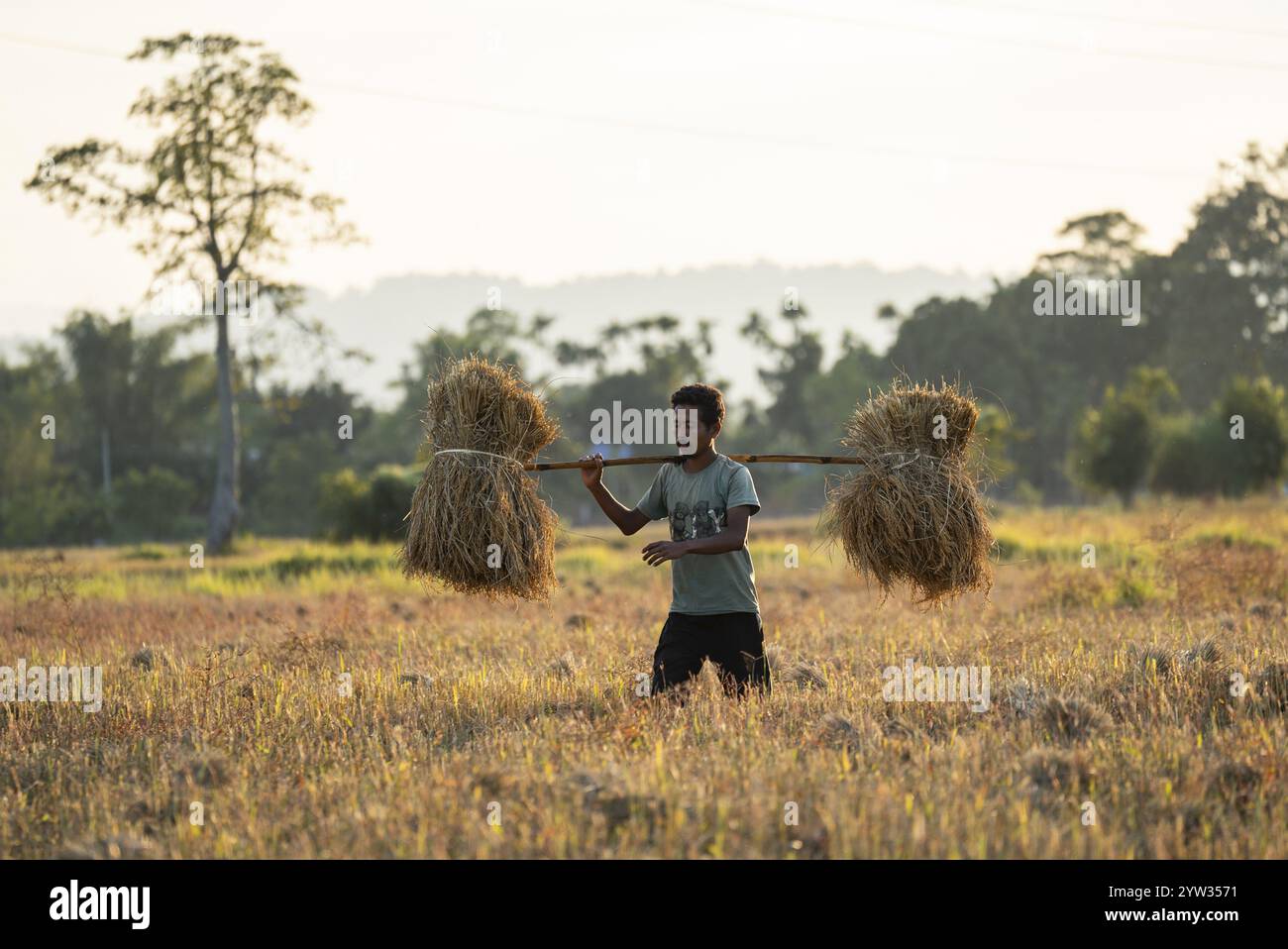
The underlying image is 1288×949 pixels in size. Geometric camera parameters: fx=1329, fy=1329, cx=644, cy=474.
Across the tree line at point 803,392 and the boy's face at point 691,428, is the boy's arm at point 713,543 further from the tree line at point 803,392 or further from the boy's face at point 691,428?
the tree line at point 803,392

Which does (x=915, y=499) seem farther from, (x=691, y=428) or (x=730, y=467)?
(x=691, y=428)

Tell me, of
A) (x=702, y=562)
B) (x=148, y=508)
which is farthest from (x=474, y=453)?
(x=148, y=508)

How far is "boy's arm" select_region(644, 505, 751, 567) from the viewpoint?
6.09 meters

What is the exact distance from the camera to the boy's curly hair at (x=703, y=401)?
6.45 metres

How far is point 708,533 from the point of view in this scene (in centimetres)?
650

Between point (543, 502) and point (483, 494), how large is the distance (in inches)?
15.0

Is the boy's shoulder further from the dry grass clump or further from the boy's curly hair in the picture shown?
the dry grass clump

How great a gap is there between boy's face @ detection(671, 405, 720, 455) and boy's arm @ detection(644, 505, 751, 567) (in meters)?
0.38

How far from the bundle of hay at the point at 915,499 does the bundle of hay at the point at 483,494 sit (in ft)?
5.53

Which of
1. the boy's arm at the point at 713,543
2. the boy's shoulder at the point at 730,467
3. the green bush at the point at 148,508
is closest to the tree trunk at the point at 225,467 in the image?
the green bush at the point at 148,508

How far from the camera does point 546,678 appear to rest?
767cm

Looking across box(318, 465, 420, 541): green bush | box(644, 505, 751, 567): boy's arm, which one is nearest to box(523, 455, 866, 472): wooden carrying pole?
box(644, 505, 751, 567): boy's arm
